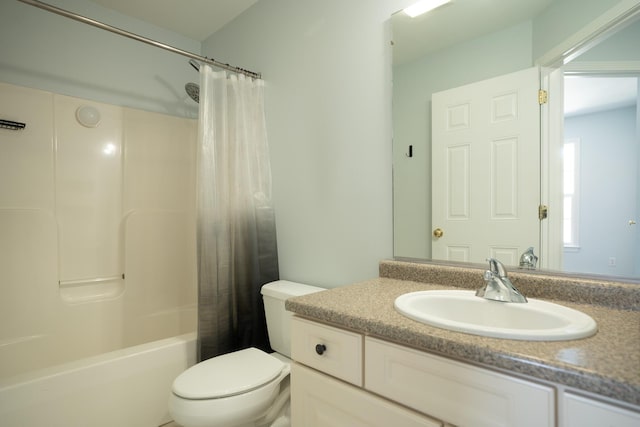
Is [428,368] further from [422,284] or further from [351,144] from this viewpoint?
[351,144]

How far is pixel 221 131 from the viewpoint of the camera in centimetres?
175

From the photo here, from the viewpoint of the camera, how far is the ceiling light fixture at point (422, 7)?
4.13ft

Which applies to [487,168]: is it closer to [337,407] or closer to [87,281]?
[337,407]

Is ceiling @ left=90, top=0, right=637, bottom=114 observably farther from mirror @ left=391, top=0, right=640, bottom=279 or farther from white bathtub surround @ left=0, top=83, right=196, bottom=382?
white bathtub surround @ left=0, top=83, right=196, bottom=382

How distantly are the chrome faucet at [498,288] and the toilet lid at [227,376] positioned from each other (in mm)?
873

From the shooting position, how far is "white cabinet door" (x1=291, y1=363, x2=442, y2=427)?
74 cm

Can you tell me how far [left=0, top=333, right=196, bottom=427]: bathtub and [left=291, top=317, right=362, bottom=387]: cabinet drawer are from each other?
93 centimetres

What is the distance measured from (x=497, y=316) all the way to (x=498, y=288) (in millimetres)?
82

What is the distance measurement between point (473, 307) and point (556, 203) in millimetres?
430

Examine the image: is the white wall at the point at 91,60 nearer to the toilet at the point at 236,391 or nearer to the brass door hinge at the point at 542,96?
the toilet at the point at 236,391

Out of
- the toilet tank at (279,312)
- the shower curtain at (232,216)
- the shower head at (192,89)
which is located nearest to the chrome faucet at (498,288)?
the toilet tank at (279,312)

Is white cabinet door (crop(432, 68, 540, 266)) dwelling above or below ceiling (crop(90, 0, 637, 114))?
below

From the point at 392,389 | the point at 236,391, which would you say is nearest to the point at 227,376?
the point at 236,391

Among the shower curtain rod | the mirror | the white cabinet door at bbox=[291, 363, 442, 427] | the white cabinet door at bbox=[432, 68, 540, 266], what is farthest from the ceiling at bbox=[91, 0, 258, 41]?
the white cabinet door at bbox=[291, 363, 442, 427]
